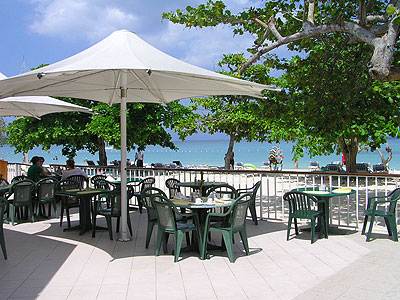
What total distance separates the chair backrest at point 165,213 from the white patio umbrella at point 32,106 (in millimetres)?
4009

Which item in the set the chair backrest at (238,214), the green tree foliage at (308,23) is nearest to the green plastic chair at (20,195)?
the chair backrest at (238,214)

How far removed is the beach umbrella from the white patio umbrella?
3.14ft

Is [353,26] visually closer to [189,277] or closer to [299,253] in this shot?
[299,253]

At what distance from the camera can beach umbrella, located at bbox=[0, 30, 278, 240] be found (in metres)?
4.53

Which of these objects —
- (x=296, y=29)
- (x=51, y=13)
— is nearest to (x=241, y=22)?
(x=296, y=29)

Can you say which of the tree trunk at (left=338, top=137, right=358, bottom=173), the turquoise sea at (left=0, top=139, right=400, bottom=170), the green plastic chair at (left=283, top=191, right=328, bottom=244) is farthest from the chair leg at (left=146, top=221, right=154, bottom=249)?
the turquoise sea at (left=0, top=139, right=400, bottom=170)

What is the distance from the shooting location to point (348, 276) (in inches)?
169

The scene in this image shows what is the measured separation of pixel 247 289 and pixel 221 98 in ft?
35.2

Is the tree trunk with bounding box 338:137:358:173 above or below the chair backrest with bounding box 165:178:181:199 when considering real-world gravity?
above

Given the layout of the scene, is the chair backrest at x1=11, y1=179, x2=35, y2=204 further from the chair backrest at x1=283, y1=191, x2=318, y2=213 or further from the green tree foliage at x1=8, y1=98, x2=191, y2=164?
the green tree foliage at x1=8, y1=98, x2=191, y2=164

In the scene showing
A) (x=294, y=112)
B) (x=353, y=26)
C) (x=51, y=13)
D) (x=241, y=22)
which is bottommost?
(x=294, y=112)

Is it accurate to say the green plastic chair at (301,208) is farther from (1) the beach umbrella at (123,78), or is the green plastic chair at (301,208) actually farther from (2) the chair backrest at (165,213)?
(2) the chair backrest at (165,213)

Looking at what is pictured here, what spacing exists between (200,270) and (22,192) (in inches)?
174

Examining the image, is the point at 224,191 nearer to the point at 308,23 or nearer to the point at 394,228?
the point at 394,228
